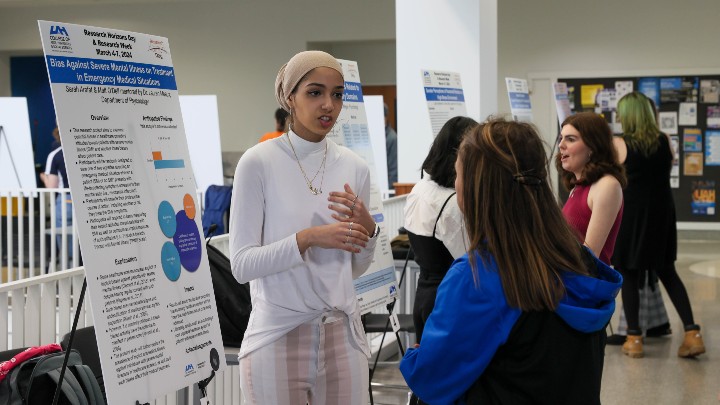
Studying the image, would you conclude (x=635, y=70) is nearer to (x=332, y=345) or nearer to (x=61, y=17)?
(x=61, y=17)

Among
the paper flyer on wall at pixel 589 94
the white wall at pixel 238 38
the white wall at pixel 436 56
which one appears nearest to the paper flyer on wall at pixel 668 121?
the paper flyer on wall at pixel 589 94

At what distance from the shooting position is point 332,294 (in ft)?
7.11

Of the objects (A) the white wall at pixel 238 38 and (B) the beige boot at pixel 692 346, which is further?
(A) the white wall at pixel 238 38

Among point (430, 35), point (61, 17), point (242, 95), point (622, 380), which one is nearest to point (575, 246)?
point (622, 380)

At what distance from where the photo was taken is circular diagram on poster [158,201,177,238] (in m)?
2.22

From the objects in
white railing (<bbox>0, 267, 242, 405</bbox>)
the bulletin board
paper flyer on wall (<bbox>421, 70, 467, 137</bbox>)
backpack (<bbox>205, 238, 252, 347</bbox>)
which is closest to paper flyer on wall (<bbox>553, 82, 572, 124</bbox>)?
paper flyer on wall (<bbox>421, 70, 467, 137</bbox>)

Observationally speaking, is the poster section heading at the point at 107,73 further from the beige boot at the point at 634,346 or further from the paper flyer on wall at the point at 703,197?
the paper flyer on wall at the point at 703,197

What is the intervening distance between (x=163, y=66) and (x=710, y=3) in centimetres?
1108

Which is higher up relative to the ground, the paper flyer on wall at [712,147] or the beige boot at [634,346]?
the paper flyer on wall at [712,147]

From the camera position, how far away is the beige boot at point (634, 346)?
5.61m

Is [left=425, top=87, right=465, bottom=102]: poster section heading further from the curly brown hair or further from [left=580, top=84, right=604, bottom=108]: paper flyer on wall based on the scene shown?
[left=580, top=84, right=604, bottom=108]: paper flyer on wall

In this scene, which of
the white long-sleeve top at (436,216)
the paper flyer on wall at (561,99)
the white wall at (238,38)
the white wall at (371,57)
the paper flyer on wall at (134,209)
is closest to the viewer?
the paper flyer on wall at (134,209)

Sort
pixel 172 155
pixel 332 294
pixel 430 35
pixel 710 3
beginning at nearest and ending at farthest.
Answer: pixel 332 294 < pixel 172 155 < pixel 430 35 < pixel 710 3

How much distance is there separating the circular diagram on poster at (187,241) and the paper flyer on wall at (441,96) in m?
2.92
